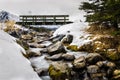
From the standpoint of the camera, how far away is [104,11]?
25.0m

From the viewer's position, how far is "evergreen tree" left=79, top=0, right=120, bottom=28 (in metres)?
22.8

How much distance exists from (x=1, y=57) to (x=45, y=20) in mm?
31640

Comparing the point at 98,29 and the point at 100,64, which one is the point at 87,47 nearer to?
the point at 98,29

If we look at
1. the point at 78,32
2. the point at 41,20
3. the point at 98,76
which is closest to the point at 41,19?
the point at 41,20

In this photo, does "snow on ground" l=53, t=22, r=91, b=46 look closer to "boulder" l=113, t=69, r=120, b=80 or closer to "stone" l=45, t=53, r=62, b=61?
"stone" l=45, t=53, r=62, b=61

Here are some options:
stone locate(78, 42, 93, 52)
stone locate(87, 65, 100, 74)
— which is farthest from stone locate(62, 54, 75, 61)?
stone locate(87, 65, 100, 74)

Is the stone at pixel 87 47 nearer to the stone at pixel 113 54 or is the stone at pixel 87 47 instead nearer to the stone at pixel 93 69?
the stone at pixel 113 54

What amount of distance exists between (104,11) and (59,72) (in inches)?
330

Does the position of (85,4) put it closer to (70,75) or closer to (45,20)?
(70,75)

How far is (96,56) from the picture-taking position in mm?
20703

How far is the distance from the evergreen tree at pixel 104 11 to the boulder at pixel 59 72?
5855 mm

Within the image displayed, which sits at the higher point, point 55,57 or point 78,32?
point 78,32

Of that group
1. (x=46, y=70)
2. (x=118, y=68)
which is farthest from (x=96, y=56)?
(x=46, y=70)

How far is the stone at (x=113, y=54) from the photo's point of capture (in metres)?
21.3
